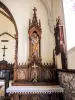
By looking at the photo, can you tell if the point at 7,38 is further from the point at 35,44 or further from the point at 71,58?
the point at 71,58

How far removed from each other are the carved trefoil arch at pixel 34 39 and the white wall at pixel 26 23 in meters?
0.11

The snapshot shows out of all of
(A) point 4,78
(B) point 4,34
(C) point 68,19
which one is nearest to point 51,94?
(C) point 68,19

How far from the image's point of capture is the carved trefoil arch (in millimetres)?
3858

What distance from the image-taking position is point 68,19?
3.21 metres

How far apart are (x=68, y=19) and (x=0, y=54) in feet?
14.4

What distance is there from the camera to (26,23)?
4039mm

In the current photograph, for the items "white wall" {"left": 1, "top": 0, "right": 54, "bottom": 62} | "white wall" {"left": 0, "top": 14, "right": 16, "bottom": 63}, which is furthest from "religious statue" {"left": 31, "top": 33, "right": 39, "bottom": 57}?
"white wall" {"left": 0, "top": 14, "right": 16, "bottom": 63}

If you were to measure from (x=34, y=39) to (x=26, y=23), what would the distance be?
0.49m

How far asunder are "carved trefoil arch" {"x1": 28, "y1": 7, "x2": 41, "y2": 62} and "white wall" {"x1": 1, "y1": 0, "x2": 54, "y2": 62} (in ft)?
0.37

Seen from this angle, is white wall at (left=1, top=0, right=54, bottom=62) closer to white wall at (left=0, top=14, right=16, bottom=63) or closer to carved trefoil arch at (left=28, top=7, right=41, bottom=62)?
carved trefoil arch at (left=28, top=7, right=41, bottom=62)

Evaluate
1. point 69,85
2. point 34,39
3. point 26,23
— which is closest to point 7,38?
point 26,23

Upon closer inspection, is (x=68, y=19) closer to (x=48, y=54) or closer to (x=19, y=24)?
(x=48, y=54)

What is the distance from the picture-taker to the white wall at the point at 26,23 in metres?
3.95

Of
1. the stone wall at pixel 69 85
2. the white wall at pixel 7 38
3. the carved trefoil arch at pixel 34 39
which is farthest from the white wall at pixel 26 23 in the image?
the white wall at pixel 7 38
